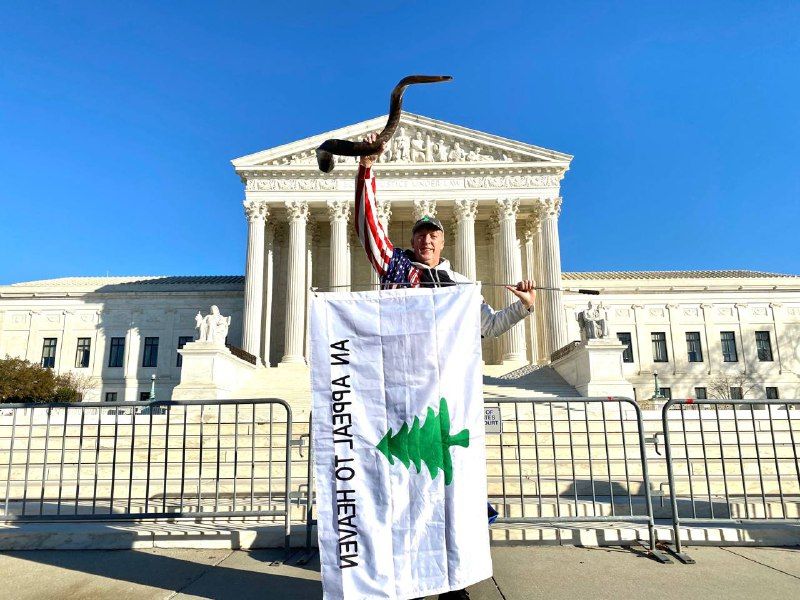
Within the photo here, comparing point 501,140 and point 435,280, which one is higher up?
point 501,140

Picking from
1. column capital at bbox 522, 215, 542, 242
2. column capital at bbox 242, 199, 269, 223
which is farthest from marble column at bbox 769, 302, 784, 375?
column capital at bbox 242, 199, 269, 223

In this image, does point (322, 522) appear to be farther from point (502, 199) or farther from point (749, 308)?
point (749, 308)

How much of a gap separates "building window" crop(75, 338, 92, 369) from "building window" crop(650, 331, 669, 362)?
44.4 meters

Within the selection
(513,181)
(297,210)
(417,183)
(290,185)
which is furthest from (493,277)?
(290,185)

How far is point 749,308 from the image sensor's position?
42.6 meters

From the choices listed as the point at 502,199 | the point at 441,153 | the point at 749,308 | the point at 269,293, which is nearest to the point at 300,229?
the point at 269,293

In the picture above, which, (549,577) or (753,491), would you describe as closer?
(549,577)

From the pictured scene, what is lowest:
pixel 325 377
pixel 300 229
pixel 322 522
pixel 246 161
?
pixel 322 522

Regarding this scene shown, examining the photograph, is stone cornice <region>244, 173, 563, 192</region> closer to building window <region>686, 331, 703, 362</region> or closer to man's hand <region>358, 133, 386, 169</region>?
building window <region>686, 331, 703, 362</region>

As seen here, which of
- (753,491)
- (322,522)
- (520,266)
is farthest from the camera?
(520,266)

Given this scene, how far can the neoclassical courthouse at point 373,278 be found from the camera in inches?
1267

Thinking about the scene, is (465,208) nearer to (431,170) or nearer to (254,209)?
(431,170)

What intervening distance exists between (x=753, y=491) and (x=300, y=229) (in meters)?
28.3

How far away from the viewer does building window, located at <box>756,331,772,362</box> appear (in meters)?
41.7
